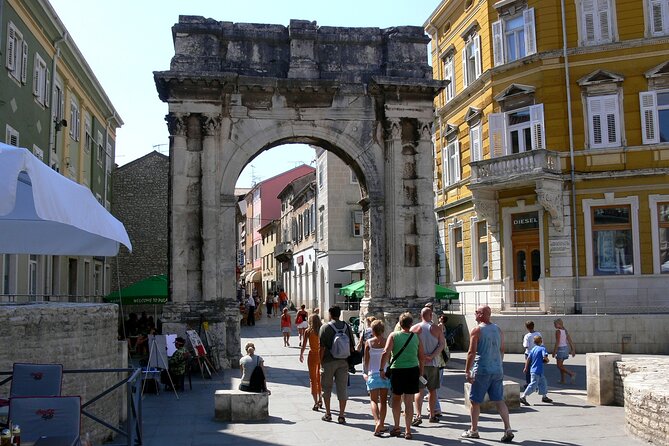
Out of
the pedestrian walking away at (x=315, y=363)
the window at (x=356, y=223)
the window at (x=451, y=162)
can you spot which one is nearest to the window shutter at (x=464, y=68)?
the window at (x=451, y=162)

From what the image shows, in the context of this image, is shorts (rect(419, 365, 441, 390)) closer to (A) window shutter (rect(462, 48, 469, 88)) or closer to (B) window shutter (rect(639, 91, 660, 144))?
(B) window shutter (rect(639, 91, 660, 144))

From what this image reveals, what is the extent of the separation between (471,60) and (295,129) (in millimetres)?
12697

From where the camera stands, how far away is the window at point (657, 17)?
23.0m

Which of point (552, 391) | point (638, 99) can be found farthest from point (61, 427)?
point (638, 99)

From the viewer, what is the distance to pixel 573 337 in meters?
21.2

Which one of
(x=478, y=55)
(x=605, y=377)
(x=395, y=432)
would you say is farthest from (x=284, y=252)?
(x=395, y=432)

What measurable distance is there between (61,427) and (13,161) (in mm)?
2690

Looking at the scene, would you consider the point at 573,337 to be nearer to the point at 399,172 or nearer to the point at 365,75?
the point at 399,172

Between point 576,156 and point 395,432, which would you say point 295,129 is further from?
point 576,156

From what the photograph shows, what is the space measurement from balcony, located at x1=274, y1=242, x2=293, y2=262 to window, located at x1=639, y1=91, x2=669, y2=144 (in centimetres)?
3517

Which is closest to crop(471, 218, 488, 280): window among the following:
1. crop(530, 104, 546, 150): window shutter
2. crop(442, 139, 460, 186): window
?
crop(442, 139, 460, 186): window

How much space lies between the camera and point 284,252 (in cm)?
5638

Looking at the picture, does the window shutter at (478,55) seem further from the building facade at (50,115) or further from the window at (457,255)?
the building facade at (50,115)

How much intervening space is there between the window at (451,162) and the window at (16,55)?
16750 mm
